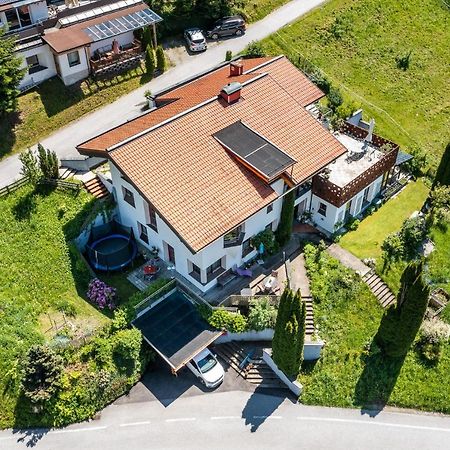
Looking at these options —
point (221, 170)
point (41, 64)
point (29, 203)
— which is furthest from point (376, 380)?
point (41, 64)

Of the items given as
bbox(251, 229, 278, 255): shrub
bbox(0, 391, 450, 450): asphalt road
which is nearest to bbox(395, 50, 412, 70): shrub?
bbox(251, 229, 278, 255): shrub

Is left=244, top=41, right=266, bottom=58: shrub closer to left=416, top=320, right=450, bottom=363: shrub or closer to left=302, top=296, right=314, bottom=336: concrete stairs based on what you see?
left=302, top=296, right=314, bottom=336: concrete stairs

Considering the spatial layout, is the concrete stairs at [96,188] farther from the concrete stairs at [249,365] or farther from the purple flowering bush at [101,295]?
the concrete stairs at [249,365]

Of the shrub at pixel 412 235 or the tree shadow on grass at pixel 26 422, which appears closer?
the tree shadow on grass at pixel 26 422

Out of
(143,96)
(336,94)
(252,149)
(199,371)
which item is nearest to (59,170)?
(143,96)

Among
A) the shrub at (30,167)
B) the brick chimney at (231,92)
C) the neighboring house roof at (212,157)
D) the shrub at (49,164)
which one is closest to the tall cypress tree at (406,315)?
A: the neighboring house roof at (212,157)
